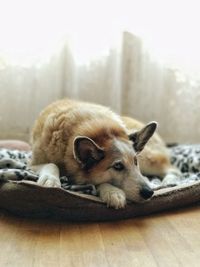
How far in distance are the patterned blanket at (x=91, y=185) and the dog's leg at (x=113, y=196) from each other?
66mm

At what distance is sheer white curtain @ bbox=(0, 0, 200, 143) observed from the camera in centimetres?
358

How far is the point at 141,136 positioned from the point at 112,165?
27 centimetres

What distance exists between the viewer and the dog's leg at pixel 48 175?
2.34m

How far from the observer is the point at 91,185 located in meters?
2.47

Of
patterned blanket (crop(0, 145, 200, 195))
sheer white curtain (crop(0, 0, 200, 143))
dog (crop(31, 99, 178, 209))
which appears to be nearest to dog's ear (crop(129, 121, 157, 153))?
dog (crop(31, 99, 178, 209))

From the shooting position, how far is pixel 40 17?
141 inches

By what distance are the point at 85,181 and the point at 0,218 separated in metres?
0.43

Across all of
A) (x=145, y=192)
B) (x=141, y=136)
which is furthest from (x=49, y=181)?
(x=141, y=136)

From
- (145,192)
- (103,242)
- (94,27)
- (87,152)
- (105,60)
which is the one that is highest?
(94,27)

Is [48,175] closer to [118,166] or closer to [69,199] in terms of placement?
[69,199]

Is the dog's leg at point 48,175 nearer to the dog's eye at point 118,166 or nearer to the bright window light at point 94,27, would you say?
the dog's eye at point 118,166

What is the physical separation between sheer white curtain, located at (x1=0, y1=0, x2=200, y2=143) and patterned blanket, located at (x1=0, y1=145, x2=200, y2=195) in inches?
16.9

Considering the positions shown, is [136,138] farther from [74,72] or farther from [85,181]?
[74,72]

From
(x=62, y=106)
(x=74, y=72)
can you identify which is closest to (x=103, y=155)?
(x=62, y=106)
